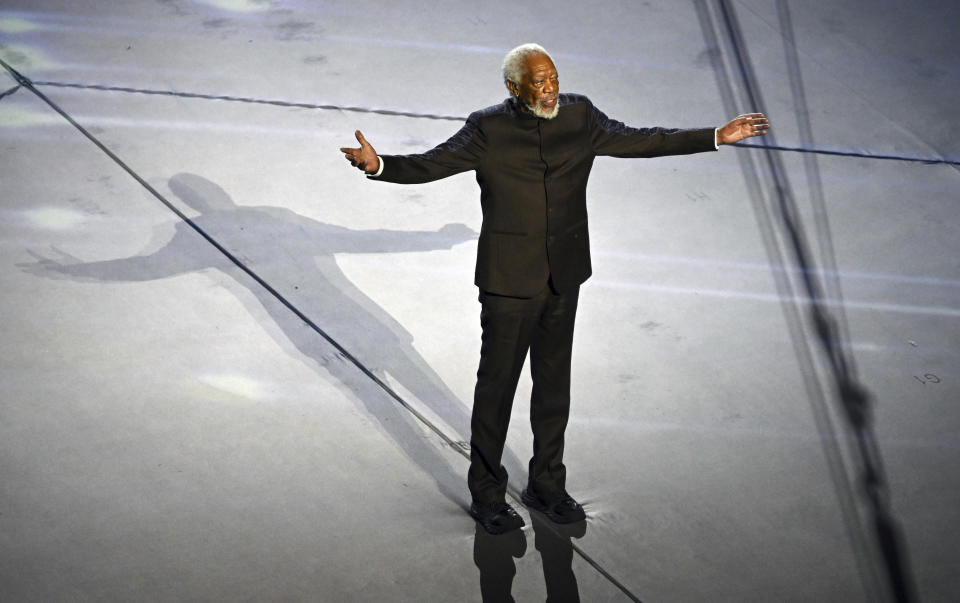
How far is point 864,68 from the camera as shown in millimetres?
5488

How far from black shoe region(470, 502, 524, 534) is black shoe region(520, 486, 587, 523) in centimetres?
8

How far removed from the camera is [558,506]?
307cm

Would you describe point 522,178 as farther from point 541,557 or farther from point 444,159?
point 541,557

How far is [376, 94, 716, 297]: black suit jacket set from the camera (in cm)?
275

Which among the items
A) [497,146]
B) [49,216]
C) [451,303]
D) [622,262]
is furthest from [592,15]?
[497,146]

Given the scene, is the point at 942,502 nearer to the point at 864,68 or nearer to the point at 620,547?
the point at 620,547

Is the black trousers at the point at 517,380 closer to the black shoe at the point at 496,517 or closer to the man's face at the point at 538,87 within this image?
the black shoe at the point at 496,517

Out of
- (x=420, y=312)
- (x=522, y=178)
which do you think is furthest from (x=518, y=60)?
(x=420, y=312)

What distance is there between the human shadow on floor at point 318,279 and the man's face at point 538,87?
108cm

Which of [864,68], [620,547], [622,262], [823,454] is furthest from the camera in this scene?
[864,68]

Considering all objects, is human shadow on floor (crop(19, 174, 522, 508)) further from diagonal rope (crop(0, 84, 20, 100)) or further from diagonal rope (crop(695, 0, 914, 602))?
diagonal rope (crop(0, 84, 20, 100))

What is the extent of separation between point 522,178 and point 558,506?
0.91m

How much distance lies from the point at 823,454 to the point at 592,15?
3304 millimetres

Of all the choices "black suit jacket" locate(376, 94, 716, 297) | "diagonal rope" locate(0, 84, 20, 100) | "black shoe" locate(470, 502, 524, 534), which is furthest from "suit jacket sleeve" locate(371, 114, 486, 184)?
"diagonal rope" locate(0, 84, 20, 100)
